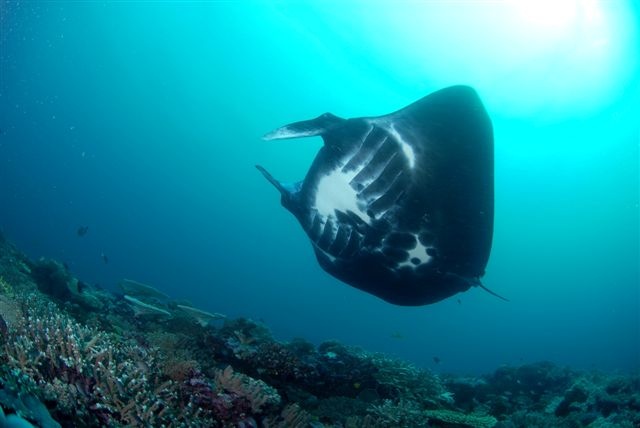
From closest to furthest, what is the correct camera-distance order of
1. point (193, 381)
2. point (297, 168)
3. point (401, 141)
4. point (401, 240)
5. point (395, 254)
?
point (193, 381) < point (401, 141) < point (401, 240) < point (395, 254) < point (297, 168)

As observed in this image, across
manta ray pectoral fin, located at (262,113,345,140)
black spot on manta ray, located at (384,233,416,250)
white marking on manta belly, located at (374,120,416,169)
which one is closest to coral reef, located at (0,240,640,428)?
black spot on manta ray, located at (384,233,416,250)

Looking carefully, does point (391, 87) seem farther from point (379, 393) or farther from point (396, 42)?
point (379, 393)

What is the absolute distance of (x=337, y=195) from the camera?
15.4ft

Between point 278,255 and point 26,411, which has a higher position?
point 278,255

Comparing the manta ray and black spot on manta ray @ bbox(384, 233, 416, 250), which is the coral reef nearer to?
the manta ray

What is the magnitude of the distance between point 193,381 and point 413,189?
3.03 meters

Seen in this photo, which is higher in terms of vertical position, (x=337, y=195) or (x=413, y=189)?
(x=413, y=189)

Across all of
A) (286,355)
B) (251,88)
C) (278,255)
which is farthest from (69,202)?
(286,355)

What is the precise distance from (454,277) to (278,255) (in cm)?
12065

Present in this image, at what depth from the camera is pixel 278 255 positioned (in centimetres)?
12375

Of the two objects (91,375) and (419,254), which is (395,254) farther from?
(91,375)

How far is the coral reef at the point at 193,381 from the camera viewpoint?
9.56 ft

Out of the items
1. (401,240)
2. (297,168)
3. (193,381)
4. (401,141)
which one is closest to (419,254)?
(401,240)

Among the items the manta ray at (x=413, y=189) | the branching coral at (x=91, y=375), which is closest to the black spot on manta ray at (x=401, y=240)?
Result: the manta ray at (x=413, y=189)
